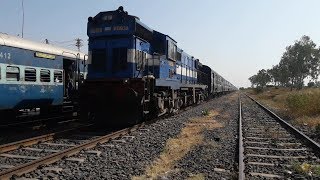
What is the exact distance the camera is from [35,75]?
1289 cm

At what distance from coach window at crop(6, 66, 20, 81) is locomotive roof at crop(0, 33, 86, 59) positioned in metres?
0.72

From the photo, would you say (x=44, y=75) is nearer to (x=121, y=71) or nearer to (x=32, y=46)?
(x=32, y=46)

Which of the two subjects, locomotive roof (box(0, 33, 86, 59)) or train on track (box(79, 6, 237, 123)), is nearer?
locomotive roof (box(0, 33, 86, 59))

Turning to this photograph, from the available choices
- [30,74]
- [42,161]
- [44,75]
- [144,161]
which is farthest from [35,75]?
[144,161]

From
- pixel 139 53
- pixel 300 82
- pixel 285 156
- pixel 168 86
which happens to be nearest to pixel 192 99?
pixel 168 86

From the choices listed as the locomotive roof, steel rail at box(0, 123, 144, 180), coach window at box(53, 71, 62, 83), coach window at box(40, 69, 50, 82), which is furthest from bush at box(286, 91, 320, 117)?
steel rail at box(0, 123, 144, 180)

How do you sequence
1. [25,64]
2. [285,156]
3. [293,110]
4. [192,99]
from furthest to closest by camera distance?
1. [192,99]
2. [293,110]
3. [25,64]
4. [285,156]

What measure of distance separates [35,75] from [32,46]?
1.00 meters

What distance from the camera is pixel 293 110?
21625 millimetres

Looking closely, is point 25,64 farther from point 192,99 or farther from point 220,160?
point 192,99

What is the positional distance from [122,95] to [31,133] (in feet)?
10.2

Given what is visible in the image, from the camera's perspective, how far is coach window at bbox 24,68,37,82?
12375 millimetres

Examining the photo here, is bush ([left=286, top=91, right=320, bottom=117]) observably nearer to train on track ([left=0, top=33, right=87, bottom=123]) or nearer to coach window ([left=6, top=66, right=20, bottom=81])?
train on track ([left=0, top=33, right=87, bottom=123])

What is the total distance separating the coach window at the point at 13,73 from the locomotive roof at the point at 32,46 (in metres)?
0.72
